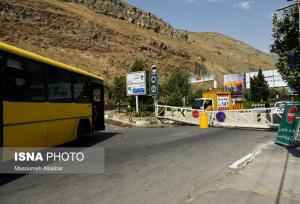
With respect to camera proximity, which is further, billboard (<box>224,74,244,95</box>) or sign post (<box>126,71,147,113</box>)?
billboard (<box>224,74,244,95</box>)

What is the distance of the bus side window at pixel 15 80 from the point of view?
8.31 metres

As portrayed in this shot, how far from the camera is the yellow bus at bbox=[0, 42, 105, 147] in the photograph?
→ 8.28m

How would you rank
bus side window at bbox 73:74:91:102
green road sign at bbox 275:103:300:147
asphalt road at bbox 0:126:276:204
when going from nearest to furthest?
1. asphalt road at bbox 0:126:276:204
2. green road sign at bbox 275:103:300:147
3. bus side window at bbox 73:74:91:102

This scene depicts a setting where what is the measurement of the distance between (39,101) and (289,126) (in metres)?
9.04

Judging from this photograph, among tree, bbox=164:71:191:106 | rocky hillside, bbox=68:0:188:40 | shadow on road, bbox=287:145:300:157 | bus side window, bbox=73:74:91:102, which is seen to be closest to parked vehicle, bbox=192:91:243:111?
tree, bbox=164:71:191:106

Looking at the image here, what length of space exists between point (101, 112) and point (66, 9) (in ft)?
192

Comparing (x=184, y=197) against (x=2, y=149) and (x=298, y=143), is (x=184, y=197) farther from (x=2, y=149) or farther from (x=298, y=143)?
(x=298, y=143)

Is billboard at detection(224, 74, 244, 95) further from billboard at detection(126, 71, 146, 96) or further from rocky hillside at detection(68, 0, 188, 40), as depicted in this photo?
billboard at detection(126, 71, 146, 96)

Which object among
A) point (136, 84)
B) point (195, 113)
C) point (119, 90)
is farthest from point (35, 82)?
point (119, 90)

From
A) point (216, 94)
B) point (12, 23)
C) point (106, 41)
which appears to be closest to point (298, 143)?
point (216, 94)

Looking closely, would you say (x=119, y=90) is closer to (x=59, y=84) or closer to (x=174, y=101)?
(x=174, y=101)

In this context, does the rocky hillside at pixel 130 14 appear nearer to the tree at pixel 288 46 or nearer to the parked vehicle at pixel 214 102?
the parked vehicle at pixel 214 102

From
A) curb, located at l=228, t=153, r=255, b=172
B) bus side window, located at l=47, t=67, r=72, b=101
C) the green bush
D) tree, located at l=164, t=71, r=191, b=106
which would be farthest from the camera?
tree, located at l=164, t=71, r=191, b=106

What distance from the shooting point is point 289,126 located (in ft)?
42.7
